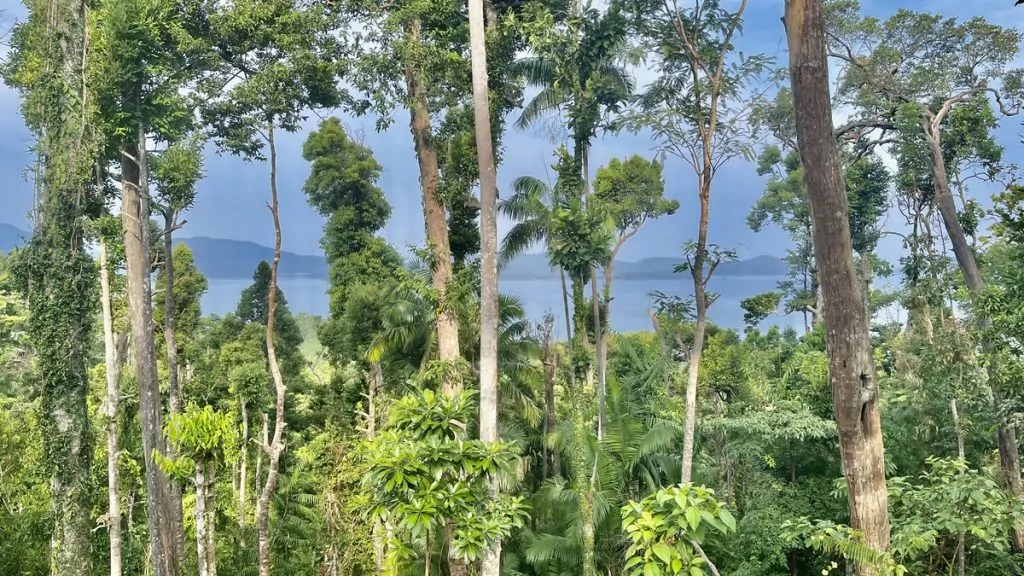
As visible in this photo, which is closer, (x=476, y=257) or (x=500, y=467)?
(x=500, y=467)

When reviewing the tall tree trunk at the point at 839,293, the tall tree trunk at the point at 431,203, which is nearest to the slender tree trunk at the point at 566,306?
the tall tree trunk at the point at 431,203

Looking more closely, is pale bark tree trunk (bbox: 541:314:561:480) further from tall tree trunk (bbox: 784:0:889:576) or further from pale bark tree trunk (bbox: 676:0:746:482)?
tall tree trunk (bbox: 784:0:889:576)

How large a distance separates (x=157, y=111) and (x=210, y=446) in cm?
509

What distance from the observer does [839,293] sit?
167 inches

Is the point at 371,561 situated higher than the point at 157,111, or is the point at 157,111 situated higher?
the point at 157,111

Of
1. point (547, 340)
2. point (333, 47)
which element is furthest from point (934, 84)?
point (333, 47)

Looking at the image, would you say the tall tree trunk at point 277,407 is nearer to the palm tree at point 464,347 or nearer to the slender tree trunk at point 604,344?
the palm tree at point 464,347

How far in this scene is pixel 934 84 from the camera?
10.2 m

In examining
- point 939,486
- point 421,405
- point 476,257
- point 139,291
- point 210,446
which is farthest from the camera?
point 476,257

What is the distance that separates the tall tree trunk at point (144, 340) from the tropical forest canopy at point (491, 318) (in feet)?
0.14

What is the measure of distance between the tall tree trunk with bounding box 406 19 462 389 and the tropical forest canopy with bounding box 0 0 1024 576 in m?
0.04

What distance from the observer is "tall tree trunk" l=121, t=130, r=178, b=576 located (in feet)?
23.2

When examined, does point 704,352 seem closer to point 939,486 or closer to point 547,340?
point 547,340

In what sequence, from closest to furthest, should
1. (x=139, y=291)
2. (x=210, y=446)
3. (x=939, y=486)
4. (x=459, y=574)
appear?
(x=939, y=486), (x=210, y=446), (x=459, y=574), (x=139, y=291)
